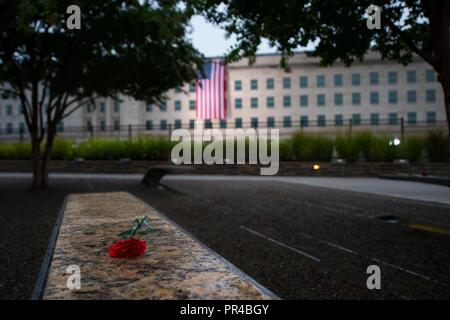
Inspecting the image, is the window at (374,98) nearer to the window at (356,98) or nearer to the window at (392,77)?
the window at (356,98)

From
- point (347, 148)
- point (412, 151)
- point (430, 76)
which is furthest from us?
point (430, 76)

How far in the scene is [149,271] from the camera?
277 cm

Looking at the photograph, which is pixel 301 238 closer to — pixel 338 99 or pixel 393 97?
pixel 338 99

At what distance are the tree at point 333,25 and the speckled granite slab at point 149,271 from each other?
5.59 m

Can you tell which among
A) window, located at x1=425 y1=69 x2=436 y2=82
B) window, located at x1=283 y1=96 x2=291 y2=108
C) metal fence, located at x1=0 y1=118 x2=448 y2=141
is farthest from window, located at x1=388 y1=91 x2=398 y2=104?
window, located at x1=283 y1=96 x2=291 y2=108

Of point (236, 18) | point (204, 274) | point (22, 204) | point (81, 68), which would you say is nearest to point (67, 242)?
point (204, 274)

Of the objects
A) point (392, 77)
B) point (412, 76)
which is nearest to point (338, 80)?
point (392, 77)

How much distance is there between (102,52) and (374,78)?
58545 millimetres

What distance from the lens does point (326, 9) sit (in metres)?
8.28

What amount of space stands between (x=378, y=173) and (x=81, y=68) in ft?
47.8

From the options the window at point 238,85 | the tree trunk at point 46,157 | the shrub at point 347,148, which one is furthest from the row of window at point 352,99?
the tree trunk at point 46,157

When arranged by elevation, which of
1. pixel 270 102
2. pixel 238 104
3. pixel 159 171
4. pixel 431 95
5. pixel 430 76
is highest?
pixel 430 76

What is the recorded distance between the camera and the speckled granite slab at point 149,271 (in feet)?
7.76

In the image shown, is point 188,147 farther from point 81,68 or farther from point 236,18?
point 236,18
